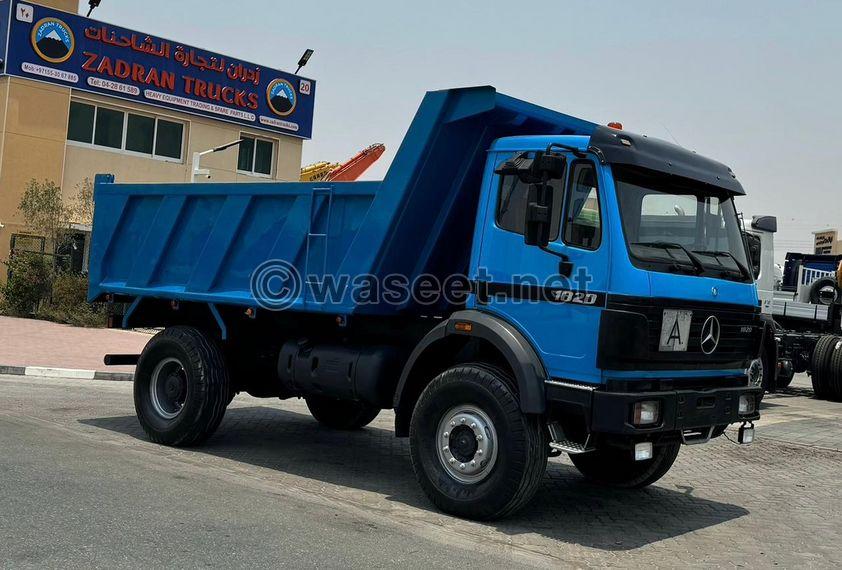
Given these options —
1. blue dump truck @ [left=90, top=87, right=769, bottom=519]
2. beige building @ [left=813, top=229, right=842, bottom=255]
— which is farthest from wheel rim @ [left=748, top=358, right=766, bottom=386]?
beige building @ [left=813, top=229, right=842, bottom=255]

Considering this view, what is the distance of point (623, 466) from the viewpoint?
7.94 metres

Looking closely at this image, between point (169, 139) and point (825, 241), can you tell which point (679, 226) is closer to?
point (169, 139)

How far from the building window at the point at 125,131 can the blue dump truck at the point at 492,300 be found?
20011 mm

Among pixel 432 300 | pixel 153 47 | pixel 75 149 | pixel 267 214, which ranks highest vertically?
pixel 153 47

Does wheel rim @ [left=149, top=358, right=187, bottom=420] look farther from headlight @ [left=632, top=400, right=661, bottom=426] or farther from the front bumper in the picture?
headlight @ [left=632, top=400, right=661, bottom=426]

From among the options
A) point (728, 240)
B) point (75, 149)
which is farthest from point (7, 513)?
point (75, 149)

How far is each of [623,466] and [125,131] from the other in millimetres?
23789

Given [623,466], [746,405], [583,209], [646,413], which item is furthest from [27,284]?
[646,413]

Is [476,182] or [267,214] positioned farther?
[267,214]

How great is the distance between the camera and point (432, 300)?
7.77 m

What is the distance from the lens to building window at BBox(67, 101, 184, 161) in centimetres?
2700

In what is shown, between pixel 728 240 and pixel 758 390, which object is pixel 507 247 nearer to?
pixel 728 240

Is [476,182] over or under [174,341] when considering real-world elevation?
over

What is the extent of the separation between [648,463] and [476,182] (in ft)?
9.47
